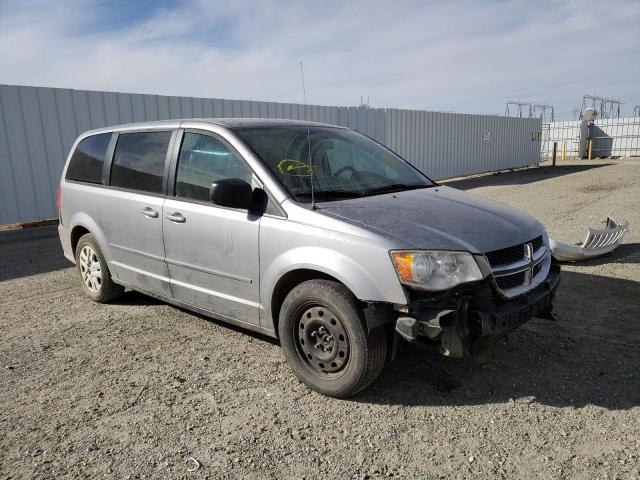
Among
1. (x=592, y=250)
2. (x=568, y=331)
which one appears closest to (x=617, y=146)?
(x=592, y=250)

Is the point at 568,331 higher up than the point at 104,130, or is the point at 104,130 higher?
the point at 104,130

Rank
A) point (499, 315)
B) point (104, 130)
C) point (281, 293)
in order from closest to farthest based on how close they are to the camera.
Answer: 1. point (499, 315)
2. point (281, 293)
3. point (104, 130)

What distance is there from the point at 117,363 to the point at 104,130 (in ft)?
8.02

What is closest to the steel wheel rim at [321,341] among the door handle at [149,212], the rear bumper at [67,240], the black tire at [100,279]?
the door handle at [149,212]

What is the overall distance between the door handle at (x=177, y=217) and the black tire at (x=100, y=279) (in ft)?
4.37

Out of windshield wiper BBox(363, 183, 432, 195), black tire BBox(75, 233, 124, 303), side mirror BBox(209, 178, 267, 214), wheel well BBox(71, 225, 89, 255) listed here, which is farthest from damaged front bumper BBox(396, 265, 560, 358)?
wheel well BBox(71, 225, 89, 255)

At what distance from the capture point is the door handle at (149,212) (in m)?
3.94

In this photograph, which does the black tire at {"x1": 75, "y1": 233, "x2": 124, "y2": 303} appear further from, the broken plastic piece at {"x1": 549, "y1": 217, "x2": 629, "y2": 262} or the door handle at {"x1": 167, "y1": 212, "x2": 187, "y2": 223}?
the broken plastic piece at {"x1": 549, "y1": 217, "x2": 629, "y2": 262}

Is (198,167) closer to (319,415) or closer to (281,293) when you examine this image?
(281,293)

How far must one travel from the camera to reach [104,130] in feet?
16.0

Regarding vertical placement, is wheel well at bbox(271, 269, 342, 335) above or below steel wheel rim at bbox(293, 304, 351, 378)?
above

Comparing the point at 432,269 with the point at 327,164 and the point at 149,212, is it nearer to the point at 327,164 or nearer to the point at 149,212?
the point at 327,164

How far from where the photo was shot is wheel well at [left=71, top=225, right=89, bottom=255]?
198 inches

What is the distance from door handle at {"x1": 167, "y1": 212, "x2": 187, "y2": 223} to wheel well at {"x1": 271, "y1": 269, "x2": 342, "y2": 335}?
991 millimetres
